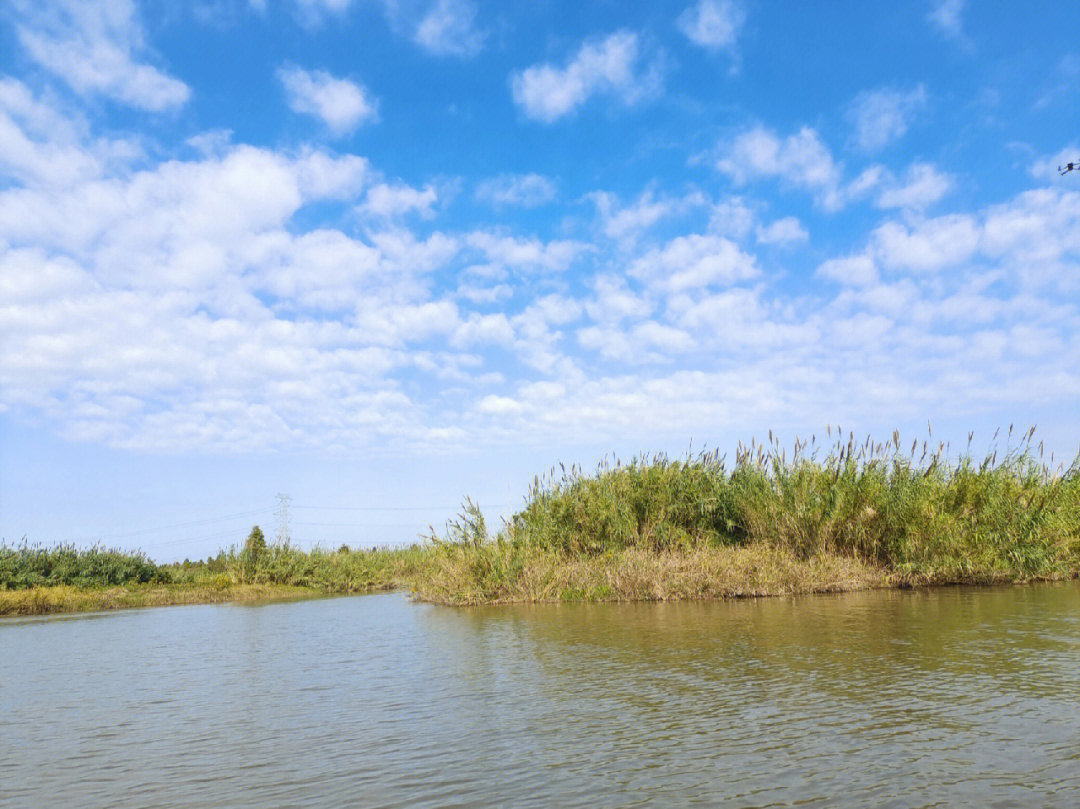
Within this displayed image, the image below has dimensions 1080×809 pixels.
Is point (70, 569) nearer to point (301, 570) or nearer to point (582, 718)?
point (301, 570)

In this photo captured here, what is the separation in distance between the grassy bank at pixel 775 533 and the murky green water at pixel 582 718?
5460 millimetres

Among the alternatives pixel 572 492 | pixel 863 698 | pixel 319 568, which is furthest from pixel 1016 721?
pixel 319 568

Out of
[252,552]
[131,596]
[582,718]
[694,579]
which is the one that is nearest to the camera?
[582,718]

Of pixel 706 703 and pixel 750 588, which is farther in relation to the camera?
pixel 750 588

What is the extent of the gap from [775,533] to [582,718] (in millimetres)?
15146

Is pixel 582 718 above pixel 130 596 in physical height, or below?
below

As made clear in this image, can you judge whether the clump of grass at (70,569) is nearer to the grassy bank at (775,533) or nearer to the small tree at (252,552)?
the small tree at (252,552)

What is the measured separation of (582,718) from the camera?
7.25 meters

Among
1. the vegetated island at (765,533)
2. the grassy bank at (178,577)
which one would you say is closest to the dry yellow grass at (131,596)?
the grassy bank at (178,577)

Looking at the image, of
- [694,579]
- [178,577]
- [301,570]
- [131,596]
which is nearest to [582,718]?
[694,579]

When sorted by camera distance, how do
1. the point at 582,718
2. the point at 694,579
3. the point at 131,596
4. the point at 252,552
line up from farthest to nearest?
the point at 252,552 → the point at 131,596 → the point at 694,579 → the point at 582,718

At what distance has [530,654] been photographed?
37.4 feet

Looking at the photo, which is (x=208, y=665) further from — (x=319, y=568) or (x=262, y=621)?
(x=319, y=568)

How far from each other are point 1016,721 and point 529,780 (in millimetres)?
4080
